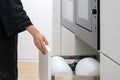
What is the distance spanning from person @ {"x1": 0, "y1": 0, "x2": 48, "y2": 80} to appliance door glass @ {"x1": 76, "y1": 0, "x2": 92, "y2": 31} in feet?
0.65

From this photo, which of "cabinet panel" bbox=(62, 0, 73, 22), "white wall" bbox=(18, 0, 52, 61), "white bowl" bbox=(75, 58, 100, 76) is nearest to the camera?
"white bowl" bbox=(75, 58, 100, 76)

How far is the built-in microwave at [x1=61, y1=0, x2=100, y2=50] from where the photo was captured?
0.96m

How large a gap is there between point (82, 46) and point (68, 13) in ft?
0.75

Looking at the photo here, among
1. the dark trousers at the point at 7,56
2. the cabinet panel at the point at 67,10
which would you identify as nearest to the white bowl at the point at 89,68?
the dark trousers at the point at 7,56

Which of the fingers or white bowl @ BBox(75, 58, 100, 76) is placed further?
Answer: white bowl @ BBox(75, 58, 100, 76)

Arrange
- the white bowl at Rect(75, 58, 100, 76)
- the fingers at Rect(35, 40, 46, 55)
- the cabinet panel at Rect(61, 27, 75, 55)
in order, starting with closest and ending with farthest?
the fingers at Rect(35, 40, 46, 55) → the white bowl at Rect(75, 58, 100, 76) → the cabinet panel at Rect(61, 27, 75, 55)
